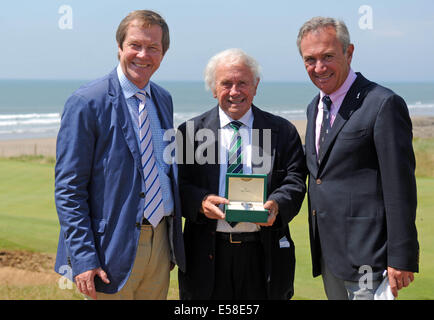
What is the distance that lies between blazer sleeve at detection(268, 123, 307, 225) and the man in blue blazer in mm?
625

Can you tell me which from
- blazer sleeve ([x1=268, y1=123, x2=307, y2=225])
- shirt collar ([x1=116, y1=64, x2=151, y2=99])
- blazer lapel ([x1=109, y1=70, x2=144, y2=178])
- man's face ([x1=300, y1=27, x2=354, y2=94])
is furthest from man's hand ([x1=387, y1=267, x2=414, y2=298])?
shirt collar ([x1=116, y1=64, x2=151, y2=99])

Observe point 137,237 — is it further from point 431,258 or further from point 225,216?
point 431,258

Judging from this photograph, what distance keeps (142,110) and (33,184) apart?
703cm

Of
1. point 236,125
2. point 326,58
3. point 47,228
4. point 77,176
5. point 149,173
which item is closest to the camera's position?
point 77,176

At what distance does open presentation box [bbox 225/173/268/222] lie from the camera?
3096 millimetres

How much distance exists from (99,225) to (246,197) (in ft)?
2.79

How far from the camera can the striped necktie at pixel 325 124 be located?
315 centimetres

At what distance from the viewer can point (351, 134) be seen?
3.01m

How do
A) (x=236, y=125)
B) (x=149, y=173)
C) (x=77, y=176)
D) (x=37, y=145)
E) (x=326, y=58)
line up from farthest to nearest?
(x=37, y=145)
(x=236, y=125)
(x=326, y=58)
(x=149, y=173)
(x=77, y=176)

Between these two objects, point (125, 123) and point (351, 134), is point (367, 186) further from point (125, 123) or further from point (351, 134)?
point (125, 123)

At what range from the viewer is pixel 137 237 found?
9.78ft

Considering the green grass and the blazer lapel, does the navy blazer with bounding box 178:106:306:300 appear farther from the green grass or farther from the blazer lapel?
the green grass

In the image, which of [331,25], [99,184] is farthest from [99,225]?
[331,25]
